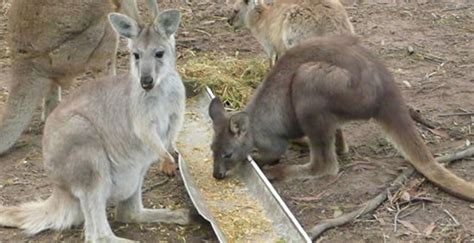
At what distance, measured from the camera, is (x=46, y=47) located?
19.3ft

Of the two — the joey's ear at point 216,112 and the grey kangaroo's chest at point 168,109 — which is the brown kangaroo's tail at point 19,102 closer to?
the joey's ear at point 216,112

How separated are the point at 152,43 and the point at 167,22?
14cm

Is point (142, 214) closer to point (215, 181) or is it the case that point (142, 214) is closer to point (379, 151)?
point (215, 181)

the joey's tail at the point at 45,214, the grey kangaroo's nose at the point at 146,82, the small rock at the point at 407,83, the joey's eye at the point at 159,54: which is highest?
the joey's eye at the point at 159,54

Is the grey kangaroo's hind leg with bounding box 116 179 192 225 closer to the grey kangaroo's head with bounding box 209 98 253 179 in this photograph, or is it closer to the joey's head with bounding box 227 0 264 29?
the grey kangaroo's head with bounding box 209 98 253 179

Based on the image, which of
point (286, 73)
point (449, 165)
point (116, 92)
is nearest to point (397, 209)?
point (449, 165)

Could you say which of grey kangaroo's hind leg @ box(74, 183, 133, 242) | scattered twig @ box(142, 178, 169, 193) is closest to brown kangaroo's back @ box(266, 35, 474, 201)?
scattered twig @ box(142, 178, 169, 193)

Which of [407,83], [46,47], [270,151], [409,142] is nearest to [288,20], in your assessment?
[407,83]

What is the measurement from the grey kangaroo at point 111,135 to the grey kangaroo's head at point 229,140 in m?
0.52

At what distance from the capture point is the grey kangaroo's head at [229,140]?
207 inches

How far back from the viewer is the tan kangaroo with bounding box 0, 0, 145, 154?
5.84m

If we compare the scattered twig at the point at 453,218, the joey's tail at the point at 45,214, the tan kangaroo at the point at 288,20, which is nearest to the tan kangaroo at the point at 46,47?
the joey's tail at the point at 45,214

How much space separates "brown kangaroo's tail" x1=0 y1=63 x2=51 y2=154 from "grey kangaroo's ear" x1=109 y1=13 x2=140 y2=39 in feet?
4.76

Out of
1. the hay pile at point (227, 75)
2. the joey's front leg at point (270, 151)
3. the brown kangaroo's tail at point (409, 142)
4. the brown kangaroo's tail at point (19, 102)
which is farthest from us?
the hay pile at point (227, 75)
